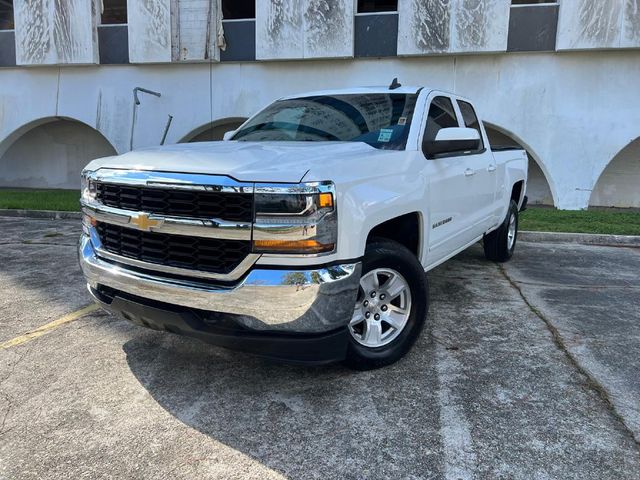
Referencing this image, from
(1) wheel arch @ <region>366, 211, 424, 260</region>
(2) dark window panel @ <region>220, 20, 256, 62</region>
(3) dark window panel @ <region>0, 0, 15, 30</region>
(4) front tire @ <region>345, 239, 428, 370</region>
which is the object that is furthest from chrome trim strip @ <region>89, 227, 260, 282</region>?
(3) dark window panel @ <region>0, 0, 15, 30</region>

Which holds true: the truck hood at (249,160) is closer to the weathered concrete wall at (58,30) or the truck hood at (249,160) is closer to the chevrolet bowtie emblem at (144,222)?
the chevrolet bowtie emblem at (144,222)

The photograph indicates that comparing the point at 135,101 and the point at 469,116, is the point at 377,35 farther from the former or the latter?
the point at 469,116

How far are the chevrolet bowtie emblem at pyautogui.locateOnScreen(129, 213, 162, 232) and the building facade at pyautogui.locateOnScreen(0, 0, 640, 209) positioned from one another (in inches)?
442

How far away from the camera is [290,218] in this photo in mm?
2762

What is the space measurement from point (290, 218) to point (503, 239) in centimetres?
483

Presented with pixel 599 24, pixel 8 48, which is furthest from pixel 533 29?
pixel 8 48

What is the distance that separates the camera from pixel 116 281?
10.6 feet

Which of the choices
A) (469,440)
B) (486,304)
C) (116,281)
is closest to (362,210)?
(469,440)

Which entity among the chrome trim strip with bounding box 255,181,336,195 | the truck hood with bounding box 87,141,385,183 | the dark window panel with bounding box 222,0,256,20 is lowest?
the chrome trim strip with bounding box 255,181,336,195

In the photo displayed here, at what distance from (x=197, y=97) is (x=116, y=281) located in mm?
12456

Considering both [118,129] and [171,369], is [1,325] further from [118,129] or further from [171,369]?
[118,129]

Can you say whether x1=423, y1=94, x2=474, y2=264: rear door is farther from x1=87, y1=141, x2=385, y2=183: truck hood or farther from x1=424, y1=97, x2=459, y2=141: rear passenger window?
x1=87, y1=141, x2=385, y2=183: truck hood

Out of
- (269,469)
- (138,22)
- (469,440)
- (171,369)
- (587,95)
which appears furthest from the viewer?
(138,22)

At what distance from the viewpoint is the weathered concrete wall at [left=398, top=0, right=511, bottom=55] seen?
12312 mm
